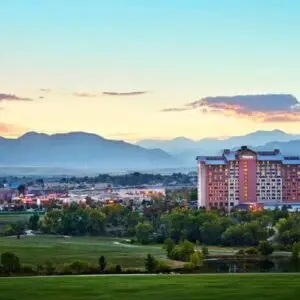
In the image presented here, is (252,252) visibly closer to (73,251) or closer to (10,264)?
(73,251)

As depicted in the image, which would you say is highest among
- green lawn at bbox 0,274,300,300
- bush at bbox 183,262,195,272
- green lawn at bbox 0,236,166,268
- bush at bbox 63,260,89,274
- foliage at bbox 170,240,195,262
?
green lawn at bbox 0,274,300,300

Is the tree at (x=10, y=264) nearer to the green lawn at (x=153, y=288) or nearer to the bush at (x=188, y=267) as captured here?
the green lawn at (x=153, y=288)

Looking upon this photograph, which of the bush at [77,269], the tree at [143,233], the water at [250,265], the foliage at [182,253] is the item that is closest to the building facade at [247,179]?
the tree at [143,233]

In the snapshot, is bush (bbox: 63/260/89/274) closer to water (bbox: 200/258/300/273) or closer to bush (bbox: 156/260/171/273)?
bush (bbox: 156/260/171/273)

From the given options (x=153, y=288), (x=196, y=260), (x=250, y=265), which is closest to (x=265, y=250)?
(x=250, y=265)

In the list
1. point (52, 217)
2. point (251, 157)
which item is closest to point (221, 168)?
point (251, 157)

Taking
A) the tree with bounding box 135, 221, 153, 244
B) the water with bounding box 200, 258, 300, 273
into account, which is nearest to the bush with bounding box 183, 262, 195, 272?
the water with bounding box 200, 258, 300, 273

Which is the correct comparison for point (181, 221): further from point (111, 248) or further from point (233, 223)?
point (111, 248)
